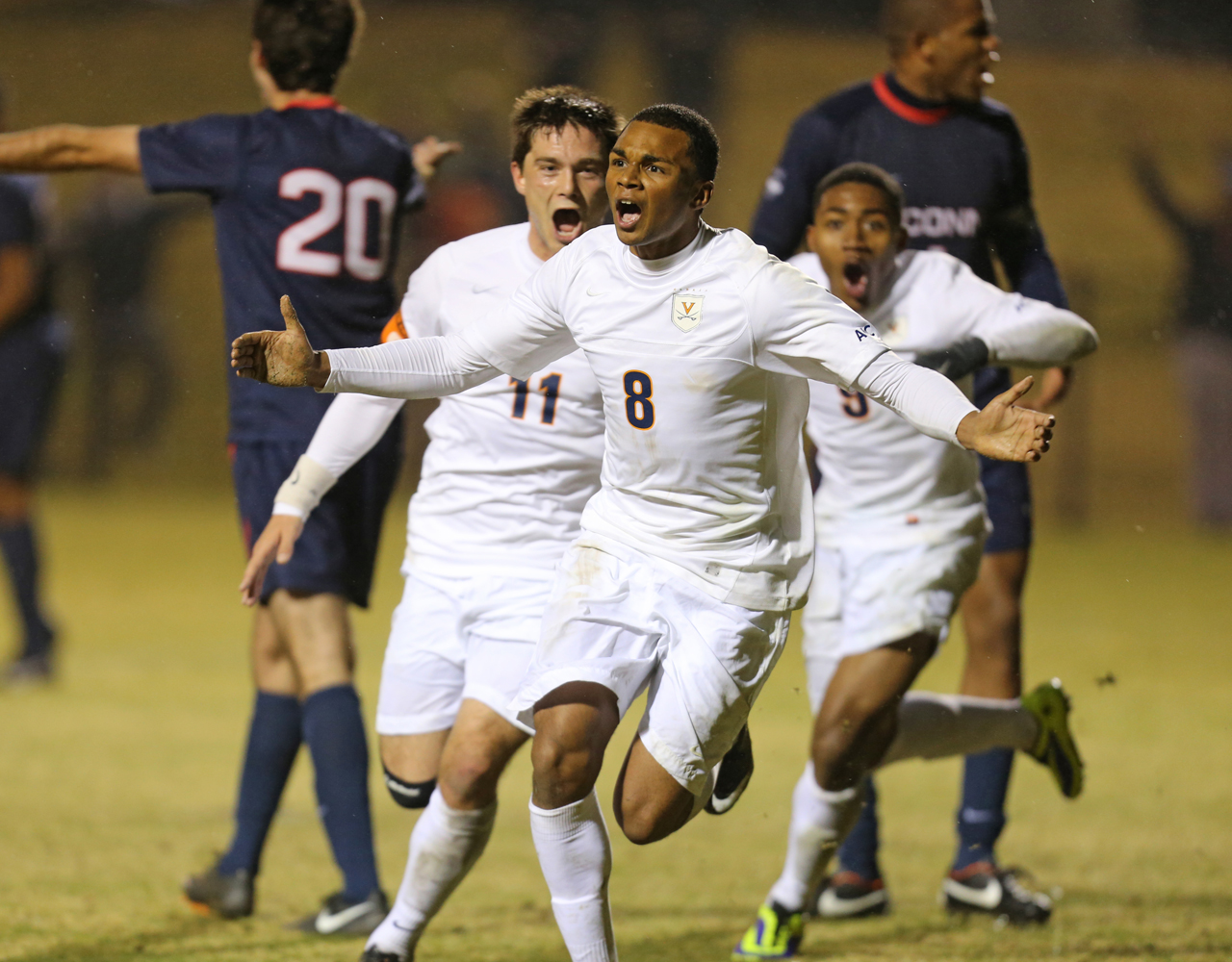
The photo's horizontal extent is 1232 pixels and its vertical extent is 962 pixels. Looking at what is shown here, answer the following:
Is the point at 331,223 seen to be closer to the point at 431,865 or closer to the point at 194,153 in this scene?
the point at 194,153

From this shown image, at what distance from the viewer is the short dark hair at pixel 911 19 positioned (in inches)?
160

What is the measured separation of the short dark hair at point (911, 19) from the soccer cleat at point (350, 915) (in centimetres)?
249

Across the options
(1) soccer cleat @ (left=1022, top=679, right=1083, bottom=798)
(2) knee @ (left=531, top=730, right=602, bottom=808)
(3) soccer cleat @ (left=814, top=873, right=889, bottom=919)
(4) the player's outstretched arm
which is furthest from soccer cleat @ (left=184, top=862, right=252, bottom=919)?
(1) soccer cleat @ (left=1022, top=679, right=1083, bottom=798)

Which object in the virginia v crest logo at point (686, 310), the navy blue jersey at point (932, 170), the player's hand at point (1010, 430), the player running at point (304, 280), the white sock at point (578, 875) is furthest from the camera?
the navy blue jersey at point (932, 170)

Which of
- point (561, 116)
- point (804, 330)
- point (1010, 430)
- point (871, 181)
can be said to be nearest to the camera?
point (1010, 430)

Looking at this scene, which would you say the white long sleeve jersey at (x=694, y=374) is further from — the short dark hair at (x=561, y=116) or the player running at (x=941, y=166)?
the player running at (x=941, y=166)

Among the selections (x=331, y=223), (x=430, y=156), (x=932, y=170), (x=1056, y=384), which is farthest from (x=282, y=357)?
(x=1056, y=384)

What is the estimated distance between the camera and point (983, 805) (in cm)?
428

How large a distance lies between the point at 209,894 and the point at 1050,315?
2460 millimetres

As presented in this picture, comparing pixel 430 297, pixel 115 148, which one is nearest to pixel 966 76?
pixel 430 297

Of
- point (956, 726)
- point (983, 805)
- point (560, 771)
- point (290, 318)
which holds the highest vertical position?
point (290, 318)

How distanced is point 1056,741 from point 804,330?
1810 mm

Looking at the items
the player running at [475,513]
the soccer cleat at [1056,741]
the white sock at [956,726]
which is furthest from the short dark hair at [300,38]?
the soccer cleat at [1056,741]

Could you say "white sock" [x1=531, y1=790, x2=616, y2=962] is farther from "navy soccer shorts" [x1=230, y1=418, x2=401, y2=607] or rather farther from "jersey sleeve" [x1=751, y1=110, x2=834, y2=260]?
"jersey sleeve" [x1=751, y1=110, x2=834, y2=260]
